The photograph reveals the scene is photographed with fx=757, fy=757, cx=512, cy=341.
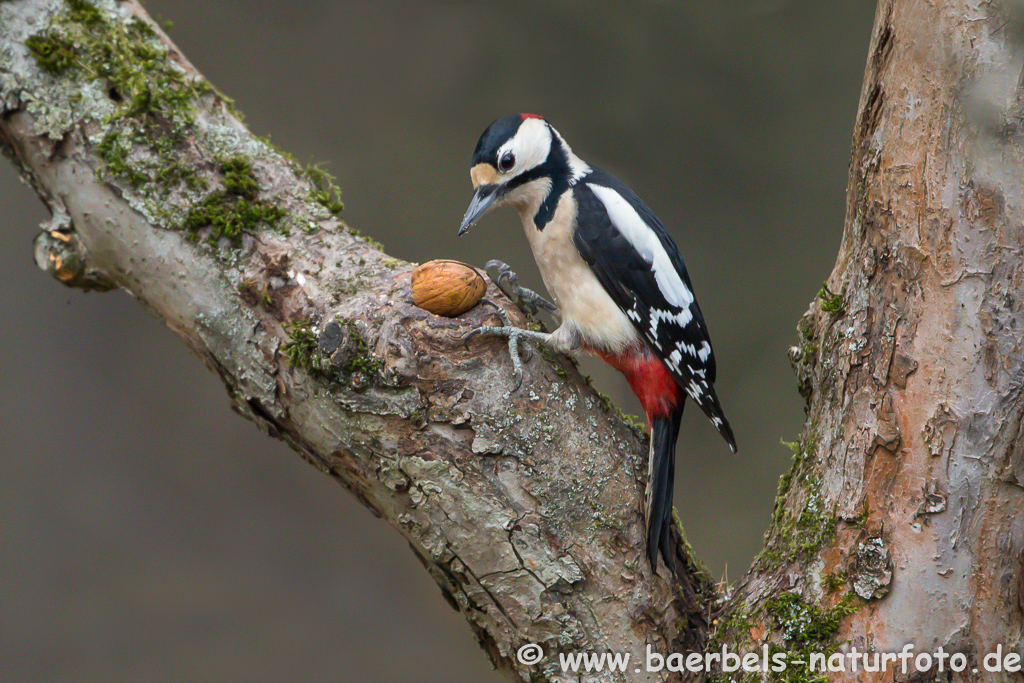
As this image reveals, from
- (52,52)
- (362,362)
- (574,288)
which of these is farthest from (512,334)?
(52,52)

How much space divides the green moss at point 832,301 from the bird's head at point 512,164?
69cm

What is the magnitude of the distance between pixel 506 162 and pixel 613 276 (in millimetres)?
337

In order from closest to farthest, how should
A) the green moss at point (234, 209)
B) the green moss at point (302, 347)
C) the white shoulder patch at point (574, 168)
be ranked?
the green moss at point (302, 347) < the green moss at point (234, 209) < the white shoulder patch at point (574, 168)

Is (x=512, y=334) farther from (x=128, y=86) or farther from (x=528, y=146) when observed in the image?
(x=128, y=86)

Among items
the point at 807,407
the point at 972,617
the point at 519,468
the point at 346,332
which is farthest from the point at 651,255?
the point at 972,617

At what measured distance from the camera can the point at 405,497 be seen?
125 centimetres

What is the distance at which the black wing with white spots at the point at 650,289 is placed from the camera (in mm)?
1577

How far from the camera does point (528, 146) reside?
66.5 inches

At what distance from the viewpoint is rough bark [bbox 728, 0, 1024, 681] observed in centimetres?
111

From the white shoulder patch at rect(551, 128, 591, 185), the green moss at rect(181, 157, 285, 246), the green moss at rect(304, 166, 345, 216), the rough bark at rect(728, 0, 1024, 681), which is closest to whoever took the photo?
the rough bark at rect(728, 0, 1024, 681)

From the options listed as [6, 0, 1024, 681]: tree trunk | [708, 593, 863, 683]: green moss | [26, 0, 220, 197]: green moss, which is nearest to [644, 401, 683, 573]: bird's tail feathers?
[6, 0, 1024, 681]: tree trunk

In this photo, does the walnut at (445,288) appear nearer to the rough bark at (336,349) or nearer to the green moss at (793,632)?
the rough bark at (336,349)

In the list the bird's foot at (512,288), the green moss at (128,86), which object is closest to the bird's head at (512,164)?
the bird's foot at (512,288)
